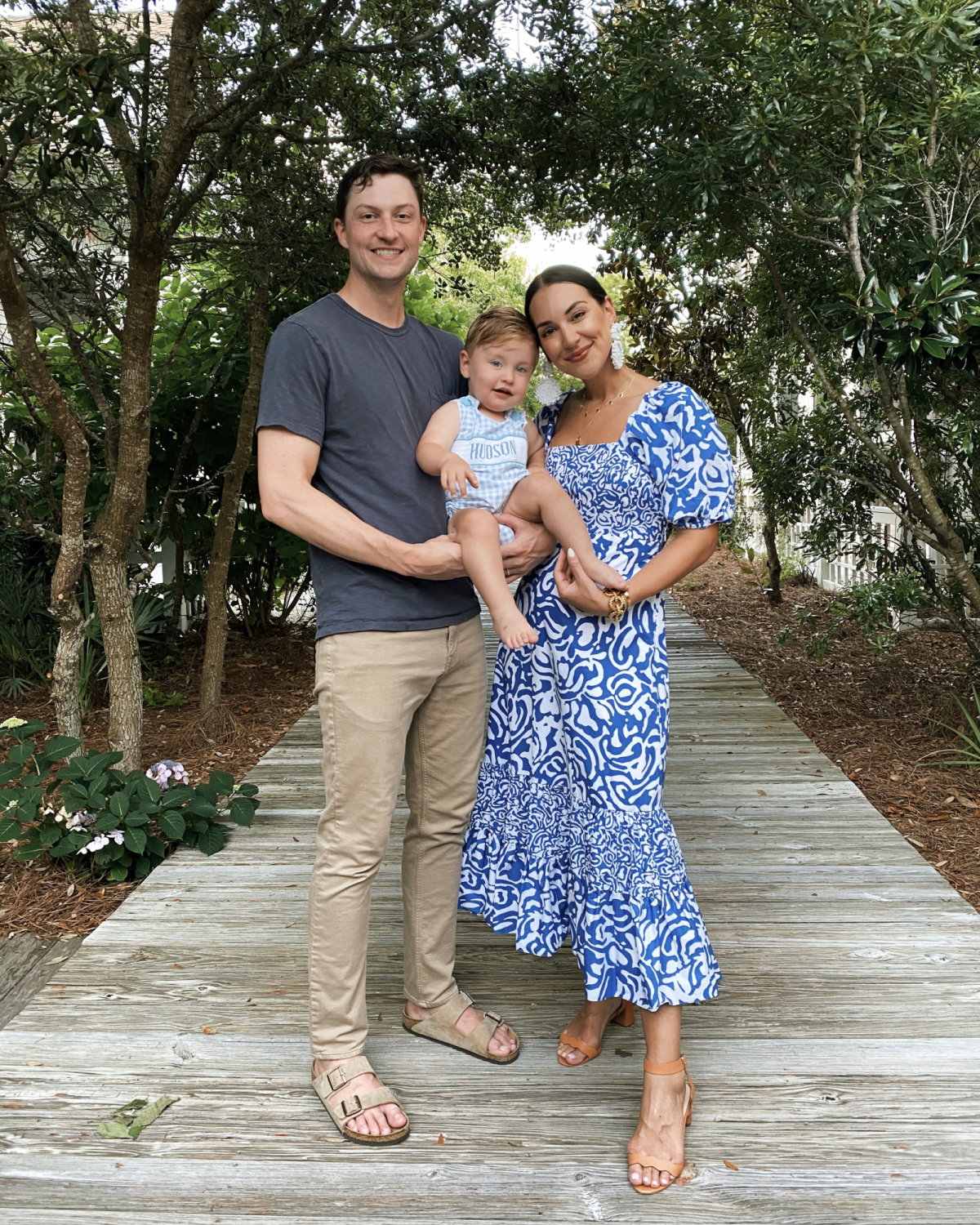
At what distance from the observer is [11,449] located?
657cm

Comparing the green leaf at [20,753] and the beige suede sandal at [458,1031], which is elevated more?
the green leaf at [20,753]

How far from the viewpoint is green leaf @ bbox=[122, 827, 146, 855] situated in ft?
11.8

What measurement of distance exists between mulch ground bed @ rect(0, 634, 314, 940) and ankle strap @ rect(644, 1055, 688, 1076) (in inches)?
80.6

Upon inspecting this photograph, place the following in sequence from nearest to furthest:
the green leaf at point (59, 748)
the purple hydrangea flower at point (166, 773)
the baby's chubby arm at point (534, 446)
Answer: the baby's chubby arm at point (534, 446)
the green leaf at point (59, 748)
the purple hydrangea flower at point (166, 773)

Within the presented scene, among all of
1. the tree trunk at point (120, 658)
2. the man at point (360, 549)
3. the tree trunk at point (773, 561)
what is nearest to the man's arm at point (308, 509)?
the man at point (360, 549)

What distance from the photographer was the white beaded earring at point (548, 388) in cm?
253

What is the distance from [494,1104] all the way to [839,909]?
1.50m

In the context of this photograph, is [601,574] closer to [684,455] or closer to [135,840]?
[684,455]

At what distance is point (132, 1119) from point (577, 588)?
1.51 m

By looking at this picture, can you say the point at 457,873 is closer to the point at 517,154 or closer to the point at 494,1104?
the point at 494,1104

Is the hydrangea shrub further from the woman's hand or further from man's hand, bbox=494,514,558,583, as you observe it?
the woman's hand

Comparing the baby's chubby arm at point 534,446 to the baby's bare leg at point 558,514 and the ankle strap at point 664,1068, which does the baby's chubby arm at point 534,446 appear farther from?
the ankle strap at point 664,1068

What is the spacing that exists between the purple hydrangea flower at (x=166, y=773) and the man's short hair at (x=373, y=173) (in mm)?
2444

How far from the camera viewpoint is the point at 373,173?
7.45 ft
